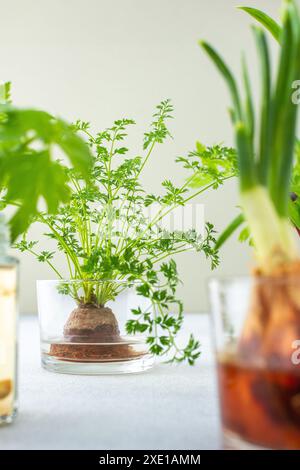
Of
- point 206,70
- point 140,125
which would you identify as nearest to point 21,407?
point 140,125

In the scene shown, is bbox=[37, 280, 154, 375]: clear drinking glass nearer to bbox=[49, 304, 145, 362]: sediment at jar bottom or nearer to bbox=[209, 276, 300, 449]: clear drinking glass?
bbox=[49, 304, 145, 362]: sediment at jar bottom

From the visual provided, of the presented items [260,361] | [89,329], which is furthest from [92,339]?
[260,361]

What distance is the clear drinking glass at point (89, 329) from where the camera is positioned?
82 cm

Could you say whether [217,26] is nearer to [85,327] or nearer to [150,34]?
[150,34]

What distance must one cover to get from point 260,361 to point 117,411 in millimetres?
250

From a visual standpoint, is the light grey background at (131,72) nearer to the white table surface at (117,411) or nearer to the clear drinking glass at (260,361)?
the white table surface at (117,411)

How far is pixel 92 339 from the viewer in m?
0.82

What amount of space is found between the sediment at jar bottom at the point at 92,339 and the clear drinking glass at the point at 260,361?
1.32ft

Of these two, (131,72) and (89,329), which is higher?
(131,72)

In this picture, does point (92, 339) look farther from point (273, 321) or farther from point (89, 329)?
point (273, 321)

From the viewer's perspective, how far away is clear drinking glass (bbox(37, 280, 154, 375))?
0.82 m

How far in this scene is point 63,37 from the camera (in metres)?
3.25

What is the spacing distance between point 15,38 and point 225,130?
1.24 meters

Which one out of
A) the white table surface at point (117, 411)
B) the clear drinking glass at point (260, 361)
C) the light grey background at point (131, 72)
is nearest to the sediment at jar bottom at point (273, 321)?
the clear drinking glass at point (260, 361)
